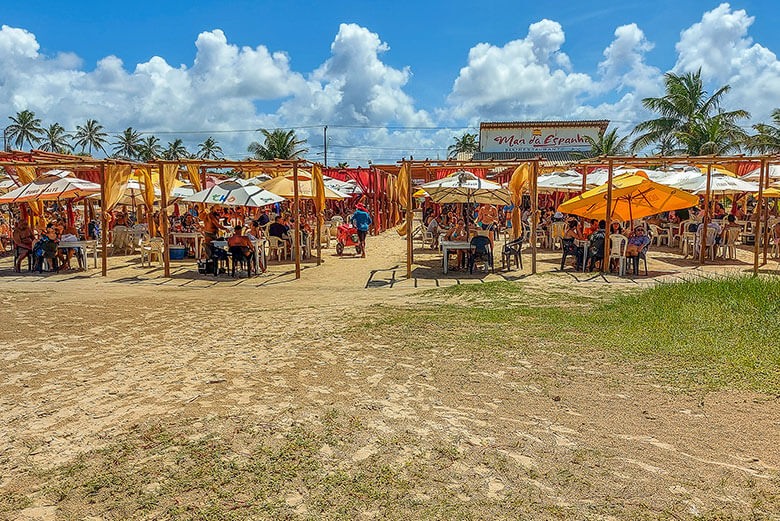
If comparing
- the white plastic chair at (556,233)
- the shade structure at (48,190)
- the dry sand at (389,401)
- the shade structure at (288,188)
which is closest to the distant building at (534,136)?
the white plastic chair at (556,233)

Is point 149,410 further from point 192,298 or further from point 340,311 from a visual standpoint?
point 192,298

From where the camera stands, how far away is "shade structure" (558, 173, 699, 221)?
11.2 meters

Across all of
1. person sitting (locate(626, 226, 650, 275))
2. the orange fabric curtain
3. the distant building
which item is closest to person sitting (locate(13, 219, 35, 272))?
the orange fabric curtain

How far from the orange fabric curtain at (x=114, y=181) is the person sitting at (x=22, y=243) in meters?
2.09

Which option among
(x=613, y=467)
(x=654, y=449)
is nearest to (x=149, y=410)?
(x=613, y=467)

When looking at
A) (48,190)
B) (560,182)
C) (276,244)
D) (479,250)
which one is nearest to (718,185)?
(560,182)

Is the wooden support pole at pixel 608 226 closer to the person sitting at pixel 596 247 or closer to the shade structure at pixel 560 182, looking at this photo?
the person sitting at pixel 596 247

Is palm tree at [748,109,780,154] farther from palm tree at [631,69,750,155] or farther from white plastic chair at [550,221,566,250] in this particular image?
white plastic chair at [550,221,566,250]

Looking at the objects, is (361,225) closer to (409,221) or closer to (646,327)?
(409,221)

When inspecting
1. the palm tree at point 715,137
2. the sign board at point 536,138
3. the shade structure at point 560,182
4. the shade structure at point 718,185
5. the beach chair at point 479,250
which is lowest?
the beach chair at point 479,250

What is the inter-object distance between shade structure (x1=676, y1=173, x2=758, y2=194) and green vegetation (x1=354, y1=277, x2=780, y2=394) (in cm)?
573

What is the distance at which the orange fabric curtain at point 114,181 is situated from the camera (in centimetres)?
1177

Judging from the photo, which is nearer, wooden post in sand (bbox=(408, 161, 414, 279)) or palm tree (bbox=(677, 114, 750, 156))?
Answer: wooden post in sand (bbox=(408, 161, 414, 279))

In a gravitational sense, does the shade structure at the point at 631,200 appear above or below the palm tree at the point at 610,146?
below
